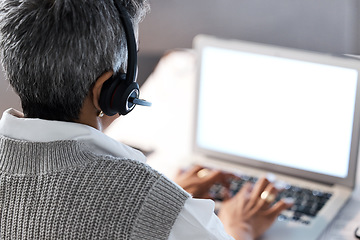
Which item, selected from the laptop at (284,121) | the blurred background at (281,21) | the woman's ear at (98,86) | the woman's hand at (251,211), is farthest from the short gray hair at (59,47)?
the blurred background at (281,21)

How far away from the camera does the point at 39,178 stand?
828 millimetres

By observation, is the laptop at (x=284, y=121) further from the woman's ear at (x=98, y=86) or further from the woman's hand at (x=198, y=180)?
the woman's ear at (x=98, y=86)

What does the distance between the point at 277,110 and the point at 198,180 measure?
275 mm

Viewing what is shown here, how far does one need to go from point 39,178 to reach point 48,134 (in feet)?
0.21

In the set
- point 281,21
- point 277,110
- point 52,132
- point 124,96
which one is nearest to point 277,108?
point 277,110

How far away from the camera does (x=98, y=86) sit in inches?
34.4

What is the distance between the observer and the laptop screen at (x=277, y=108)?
1.46m

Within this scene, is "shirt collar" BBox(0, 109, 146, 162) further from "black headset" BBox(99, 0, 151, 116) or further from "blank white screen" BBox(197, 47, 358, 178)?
"blank white screen" BBox(197, 47, 358, 178)

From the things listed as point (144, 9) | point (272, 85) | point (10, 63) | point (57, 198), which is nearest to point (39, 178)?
point (57, 198)

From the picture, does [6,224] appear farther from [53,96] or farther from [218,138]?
[218,138]

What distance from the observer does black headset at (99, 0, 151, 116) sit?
→ 2.82 feet

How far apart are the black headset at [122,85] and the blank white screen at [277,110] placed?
2.15 ft

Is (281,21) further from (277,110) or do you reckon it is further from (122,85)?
(122,85)

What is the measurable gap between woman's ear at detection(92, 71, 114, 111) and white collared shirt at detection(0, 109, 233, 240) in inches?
1.7
